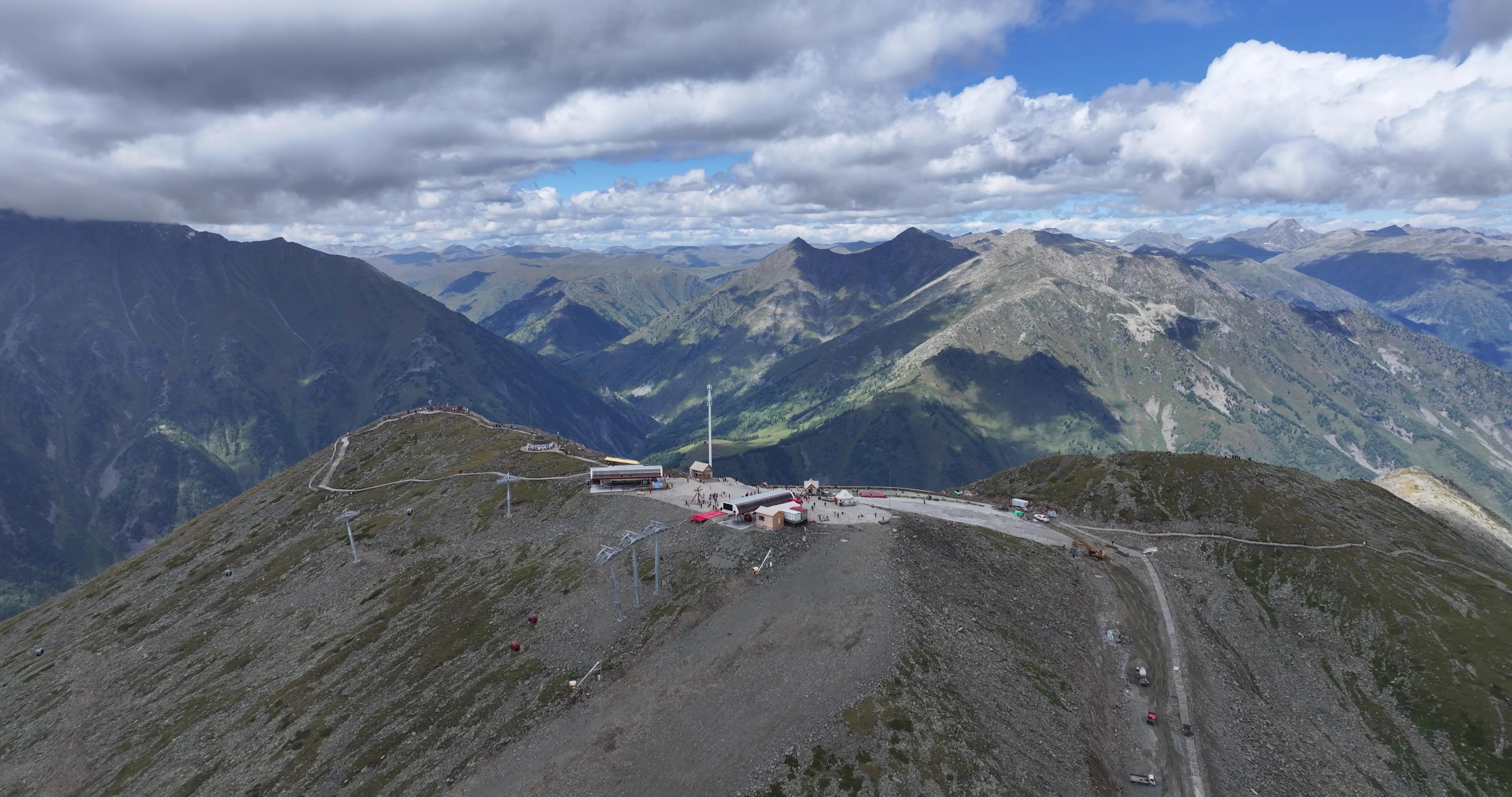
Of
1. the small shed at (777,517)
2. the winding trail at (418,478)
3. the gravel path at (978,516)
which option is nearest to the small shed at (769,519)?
the small shed at (777,517)

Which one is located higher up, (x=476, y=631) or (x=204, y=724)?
(x=476, y=631)

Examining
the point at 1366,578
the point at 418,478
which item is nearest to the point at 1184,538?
the point at 1366,578

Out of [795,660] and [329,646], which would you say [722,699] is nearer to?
[795,660]

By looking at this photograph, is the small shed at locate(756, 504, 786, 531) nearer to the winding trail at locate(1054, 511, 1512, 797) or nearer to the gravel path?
the gravel path

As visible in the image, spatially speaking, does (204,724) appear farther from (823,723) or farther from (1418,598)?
(1418,598)

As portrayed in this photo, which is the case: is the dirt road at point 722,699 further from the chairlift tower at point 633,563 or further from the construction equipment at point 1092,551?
the construction equipment at point 1092,551

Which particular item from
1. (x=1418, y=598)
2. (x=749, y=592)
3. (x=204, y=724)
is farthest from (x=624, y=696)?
(x=1418, y=598)
